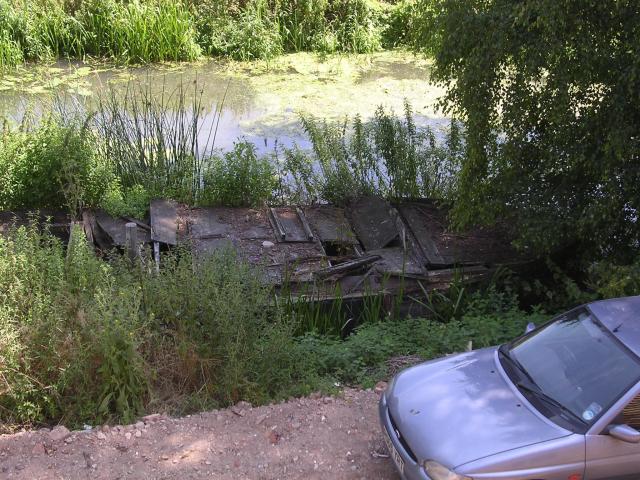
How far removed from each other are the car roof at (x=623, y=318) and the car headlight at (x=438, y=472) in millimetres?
1511

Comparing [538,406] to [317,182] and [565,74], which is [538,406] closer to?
[565,74]

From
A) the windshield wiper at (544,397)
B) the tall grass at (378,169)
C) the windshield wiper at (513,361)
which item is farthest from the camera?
the tall grass at (378,169)

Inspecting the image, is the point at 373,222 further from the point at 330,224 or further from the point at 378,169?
the point at 378,169

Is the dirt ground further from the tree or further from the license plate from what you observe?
the tree

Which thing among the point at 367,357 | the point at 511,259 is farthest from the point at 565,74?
the point at 367,357

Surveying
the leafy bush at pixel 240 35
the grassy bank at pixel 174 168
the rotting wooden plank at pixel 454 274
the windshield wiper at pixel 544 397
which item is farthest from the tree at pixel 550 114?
the leafy bush at pixel 240 35

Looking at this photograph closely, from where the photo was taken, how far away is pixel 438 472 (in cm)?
449

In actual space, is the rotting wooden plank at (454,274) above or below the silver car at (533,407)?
below

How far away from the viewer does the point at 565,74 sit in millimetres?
7762

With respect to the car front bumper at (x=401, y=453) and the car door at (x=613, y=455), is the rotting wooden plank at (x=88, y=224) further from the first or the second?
the car door at (x=613, y=455)

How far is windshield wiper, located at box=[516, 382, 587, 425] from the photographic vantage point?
469 centimetres

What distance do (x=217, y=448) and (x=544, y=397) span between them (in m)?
2.46

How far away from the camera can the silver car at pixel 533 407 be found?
446 centimetres

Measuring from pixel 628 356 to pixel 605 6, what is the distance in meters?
4.17
